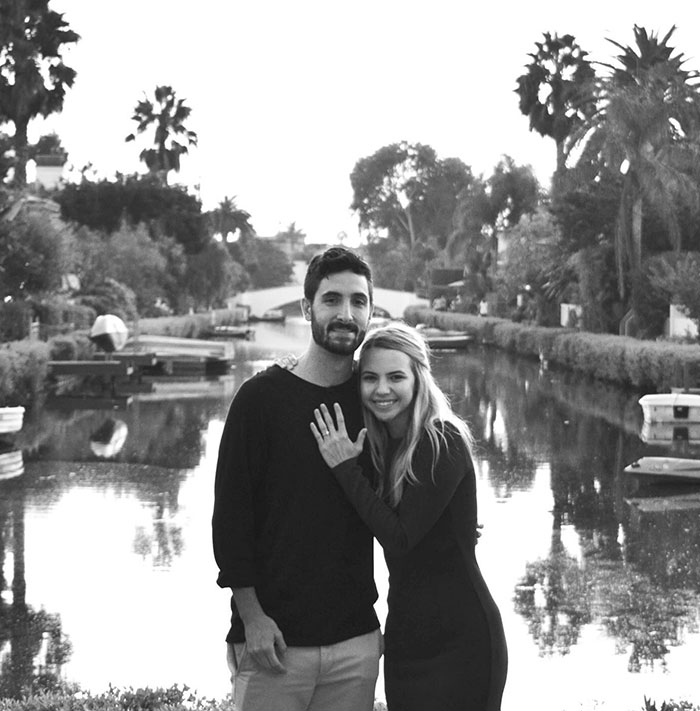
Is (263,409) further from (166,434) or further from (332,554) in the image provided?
(166,434)

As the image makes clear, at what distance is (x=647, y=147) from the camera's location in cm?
3897

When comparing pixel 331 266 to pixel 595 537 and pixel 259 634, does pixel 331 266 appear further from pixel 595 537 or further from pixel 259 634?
pixel 595 537

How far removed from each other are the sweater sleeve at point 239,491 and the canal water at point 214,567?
3.37 metres

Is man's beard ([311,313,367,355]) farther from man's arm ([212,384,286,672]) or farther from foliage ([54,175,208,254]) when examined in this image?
foliage ([54,175,208,254])

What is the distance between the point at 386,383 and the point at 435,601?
654mm

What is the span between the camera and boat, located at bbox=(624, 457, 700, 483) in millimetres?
15562

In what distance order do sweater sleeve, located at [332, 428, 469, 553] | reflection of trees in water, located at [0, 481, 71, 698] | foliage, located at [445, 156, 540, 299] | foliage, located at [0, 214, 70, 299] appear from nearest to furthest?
sweater sleeve, located at [332, 428, 469, 553] < reflection of trees in water, located at [0, 481, 71, 698] < foliage, located at [0, 214, 70, 299] < foliage, located at [445, 156, 540, 299]

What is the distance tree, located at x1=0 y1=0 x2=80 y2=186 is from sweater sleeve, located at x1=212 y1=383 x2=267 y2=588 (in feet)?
125

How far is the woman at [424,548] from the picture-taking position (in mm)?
3951

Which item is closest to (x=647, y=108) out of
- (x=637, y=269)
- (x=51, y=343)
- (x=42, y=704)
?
(x=637, y=269)

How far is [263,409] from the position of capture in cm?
401

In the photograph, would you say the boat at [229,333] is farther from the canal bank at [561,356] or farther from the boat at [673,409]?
the boat at [673,409]

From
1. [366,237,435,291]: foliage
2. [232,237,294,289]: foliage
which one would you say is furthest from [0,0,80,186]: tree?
[232,237,294,289]: foliage

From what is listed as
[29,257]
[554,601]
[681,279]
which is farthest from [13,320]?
[554,601]
